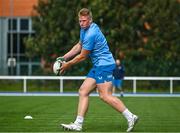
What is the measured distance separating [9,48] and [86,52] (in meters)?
43.4

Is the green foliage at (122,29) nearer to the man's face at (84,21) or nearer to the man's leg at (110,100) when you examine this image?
the man's leg at (110,100)

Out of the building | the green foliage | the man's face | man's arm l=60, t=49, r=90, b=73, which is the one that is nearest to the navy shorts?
man's arm l=60, t=49, r=90, b=73

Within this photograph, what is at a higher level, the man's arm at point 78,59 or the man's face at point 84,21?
the man's face at point 84,21

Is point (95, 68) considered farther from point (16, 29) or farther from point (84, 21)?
point (16, 29)

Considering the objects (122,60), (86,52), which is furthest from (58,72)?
(122,60)

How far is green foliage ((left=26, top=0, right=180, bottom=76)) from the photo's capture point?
147 feet

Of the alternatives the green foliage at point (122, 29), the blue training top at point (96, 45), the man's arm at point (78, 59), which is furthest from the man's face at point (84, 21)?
the green foliage at point (122, 29)

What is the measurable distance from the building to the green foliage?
723 centimetres

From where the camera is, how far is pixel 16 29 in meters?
56.5

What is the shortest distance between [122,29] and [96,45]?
32534mm

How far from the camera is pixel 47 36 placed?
149 ft

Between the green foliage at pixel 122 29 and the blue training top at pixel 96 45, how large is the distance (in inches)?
1242

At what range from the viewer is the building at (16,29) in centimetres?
5403

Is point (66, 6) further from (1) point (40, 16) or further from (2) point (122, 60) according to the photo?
(2) point (122, 60)
